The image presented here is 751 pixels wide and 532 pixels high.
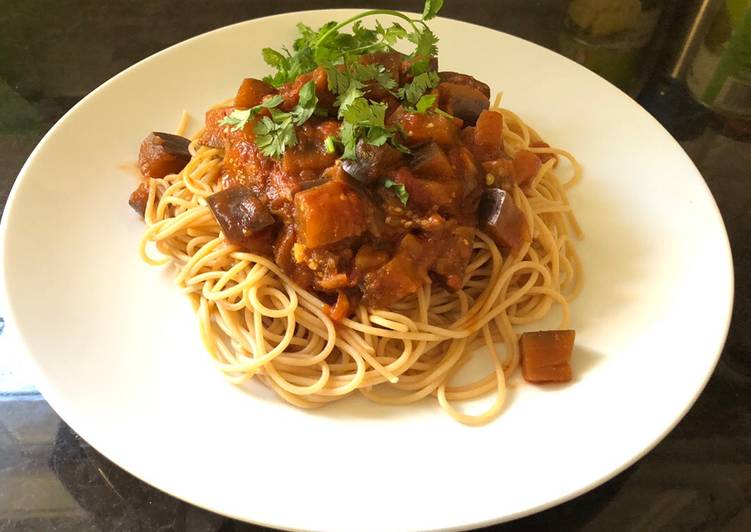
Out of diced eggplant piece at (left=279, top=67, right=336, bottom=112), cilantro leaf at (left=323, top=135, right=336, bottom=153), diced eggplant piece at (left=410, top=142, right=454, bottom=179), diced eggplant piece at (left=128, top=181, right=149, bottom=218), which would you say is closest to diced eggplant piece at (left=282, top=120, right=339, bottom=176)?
cilantro leaf at (left=323, top=135, right=336, bottom=153)

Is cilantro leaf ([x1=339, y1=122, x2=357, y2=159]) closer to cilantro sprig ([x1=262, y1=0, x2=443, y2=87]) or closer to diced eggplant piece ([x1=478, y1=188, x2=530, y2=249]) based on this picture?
cilantro sprig ([x1=262, y1=0, x2=443, y2=87])

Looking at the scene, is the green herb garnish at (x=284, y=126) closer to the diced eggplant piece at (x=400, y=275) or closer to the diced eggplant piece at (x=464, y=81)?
the diced eggplant piece at (x=400, y=275)

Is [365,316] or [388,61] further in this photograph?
[388,61]

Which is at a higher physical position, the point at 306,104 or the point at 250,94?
the point at 306,104

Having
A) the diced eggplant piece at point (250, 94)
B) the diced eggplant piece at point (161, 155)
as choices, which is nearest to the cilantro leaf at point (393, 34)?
the diced eggplant piece at point (250, 94)

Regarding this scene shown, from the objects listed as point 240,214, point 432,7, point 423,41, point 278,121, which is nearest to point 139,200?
point 240,214

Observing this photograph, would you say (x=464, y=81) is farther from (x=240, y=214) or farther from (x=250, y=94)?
(x=240, y=214)
